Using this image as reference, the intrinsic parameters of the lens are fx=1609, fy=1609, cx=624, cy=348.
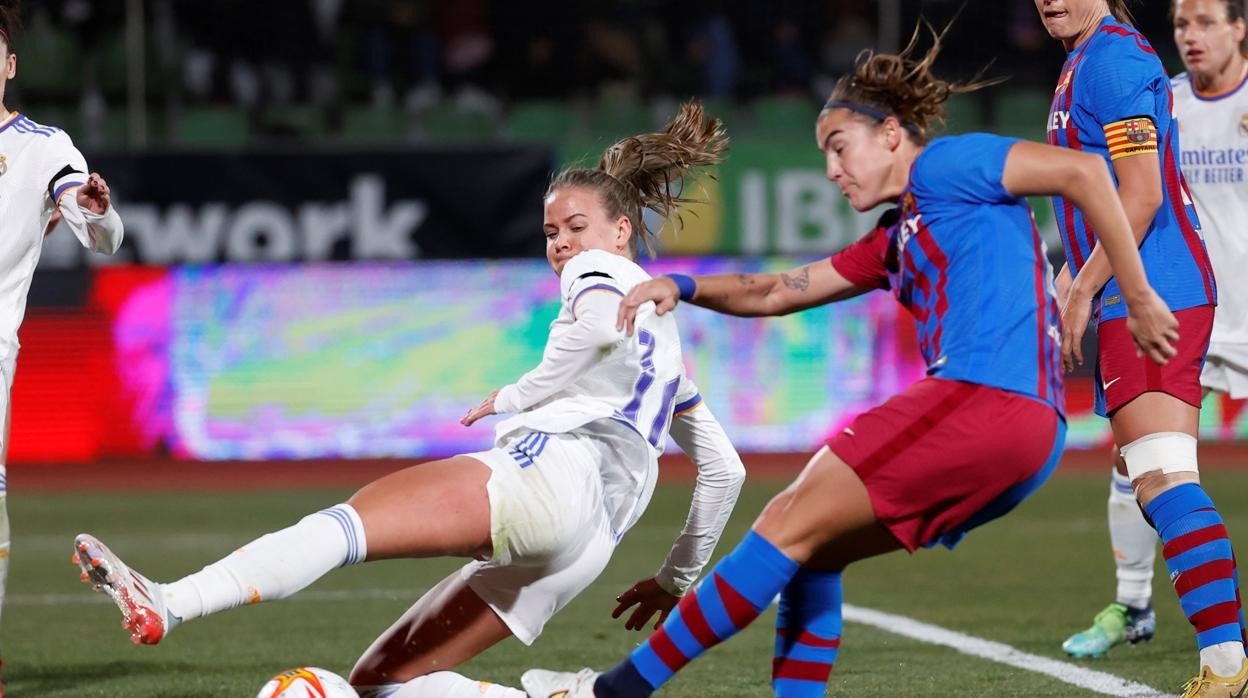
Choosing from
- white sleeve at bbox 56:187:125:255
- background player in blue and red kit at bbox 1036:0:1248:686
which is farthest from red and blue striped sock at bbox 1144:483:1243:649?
white sleeve at bbox 56:187:125:255

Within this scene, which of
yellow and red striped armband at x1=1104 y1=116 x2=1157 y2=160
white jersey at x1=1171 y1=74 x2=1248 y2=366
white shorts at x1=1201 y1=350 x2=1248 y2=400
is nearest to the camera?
yellow and red striped armband at x1=1104 y1=116 x2=1157 y2=160

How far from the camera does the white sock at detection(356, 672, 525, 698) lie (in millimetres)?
3934

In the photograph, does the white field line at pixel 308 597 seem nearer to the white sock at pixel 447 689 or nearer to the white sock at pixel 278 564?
the white sock at pixel 447 689

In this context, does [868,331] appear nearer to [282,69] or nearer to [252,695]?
[282,69]

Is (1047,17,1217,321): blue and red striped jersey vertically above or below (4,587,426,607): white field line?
above

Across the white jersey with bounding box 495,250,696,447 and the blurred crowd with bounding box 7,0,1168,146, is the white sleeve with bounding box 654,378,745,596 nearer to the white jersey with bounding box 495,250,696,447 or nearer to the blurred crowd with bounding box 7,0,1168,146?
the white jersey with bounding box 495,250,696,447

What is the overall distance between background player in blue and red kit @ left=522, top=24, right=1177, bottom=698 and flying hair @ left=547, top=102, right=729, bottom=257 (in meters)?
0.70

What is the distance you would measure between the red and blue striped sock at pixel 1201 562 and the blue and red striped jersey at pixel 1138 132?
0.54 meters

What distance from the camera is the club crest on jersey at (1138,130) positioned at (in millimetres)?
4309

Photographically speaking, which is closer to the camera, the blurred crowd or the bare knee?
the bare knee

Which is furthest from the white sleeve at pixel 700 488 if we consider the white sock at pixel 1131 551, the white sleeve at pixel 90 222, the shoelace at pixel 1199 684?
the white sock at pixel 1131 551

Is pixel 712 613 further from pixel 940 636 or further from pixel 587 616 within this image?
pixel 587 616

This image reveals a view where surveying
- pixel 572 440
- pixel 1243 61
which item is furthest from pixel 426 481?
pixel 1243 61

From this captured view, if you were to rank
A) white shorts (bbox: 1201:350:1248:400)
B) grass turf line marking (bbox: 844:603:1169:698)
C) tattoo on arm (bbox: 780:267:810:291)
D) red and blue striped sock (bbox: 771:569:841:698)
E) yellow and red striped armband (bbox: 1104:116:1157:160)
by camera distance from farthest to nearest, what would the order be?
white shorts (bbox: 1201:350:1248:400), grass turf line marking (bbox: 844:603:1169:698), yellow and red striped armband (bbox: 1104:116:1157:160), tattoo on arm (bbox: 780:267:810:291), red and blue striped sock (bbox: 771:569:841:698)
